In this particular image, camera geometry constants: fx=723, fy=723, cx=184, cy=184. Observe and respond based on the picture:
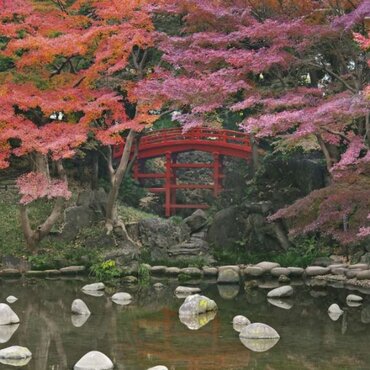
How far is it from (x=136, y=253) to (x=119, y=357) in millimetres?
9463

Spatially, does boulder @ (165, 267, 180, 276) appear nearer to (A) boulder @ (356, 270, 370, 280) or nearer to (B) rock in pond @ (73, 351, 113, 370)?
(A) boulder @ (356, 270, 370, 280)

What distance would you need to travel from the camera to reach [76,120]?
21.2 metres

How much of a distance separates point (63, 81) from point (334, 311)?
411 inches

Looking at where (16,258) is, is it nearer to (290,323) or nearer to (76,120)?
(76,120)

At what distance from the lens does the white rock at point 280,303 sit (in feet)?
47.5

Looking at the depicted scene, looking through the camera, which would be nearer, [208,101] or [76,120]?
[208,101]

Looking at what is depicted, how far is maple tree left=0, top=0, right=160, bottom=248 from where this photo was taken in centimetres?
1891

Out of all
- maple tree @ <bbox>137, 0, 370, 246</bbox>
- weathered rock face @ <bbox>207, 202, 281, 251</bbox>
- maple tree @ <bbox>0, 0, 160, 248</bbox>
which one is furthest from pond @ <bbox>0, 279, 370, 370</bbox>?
maple tree @ <bbox>0, 0, 160, 248</bbox>

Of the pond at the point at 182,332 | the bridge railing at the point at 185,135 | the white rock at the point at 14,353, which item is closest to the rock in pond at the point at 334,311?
the pond at the point at 182,332

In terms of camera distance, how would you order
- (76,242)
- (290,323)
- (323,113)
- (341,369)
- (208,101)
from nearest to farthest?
(341,369) < (290,323) < (323,113) < (208,101) < (76,242)

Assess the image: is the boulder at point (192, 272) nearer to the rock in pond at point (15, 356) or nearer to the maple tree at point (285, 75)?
the maple tree at point (285, 75)

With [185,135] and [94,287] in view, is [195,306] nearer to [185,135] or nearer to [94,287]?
[94,287]

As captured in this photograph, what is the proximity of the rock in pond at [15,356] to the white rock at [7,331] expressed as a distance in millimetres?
1151

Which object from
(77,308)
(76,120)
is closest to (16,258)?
(76,120)
